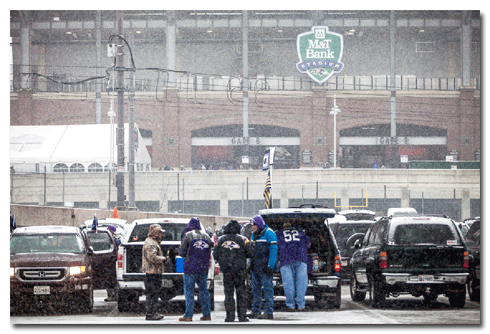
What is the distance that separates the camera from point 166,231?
1506cm

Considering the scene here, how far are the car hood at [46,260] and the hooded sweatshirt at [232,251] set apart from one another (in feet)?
10.8

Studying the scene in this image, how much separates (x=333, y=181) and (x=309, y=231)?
23.5m

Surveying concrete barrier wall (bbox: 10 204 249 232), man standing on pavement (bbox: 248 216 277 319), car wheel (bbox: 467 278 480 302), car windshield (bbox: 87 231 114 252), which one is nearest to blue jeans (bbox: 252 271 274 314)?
man standing on pavement (bbox: 248 216 277 319)

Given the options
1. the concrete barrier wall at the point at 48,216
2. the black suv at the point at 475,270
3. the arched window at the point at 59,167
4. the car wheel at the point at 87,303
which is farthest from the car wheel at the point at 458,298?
the arched window at the point at 59,167

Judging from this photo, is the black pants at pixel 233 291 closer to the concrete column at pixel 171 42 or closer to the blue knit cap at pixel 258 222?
the blue knit cap at pixel 258 222

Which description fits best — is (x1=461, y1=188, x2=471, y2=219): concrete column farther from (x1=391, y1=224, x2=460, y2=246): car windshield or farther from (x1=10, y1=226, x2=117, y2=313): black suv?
(x1=10, y1=226, x2=117, y2=313): black suv

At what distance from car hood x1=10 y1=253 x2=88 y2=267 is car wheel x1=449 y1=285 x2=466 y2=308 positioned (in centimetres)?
676

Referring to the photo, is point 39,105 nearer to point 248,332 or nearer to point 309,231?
point 309,231

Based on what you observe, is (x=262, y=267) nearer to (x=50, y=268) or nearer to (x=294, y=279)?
(x=294, y=279)

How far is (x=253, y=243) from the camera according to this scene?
43.5 feet

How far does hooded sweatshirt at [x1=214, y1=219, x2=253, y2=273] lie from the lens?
12070 mm

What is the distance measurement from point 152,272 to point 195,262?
2.50ft

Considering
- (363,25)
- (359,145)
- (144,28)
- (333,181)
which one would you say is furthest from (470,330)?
(359,145)

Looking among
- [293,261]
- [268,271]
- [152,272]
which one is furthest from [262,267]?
[152,272]
